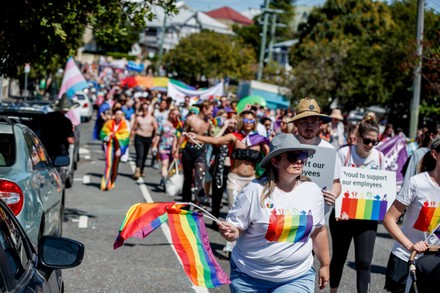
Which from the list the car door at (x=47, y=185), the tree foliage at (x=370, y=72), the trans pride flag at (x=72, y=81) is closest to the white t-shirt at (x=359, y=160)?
the car door at (x=47, y=185)

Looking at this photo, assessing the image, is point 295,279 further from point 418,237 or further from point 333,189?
point 333,189

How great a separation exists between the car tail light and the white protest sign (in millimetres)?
2346

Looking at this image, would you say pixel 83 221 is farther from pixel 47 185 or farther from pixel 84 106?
pixel 84 106

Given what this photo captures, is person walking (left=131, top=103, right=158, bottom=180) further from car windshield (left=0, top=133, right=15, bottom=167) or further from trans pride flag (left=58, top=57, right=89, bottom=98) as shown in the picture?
car windshield (left=0, top=133, right=15, bottom=167)

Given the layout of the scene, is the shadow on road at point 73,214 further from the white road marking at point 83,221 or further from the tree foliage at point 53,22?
the tree foliage at point 53,22

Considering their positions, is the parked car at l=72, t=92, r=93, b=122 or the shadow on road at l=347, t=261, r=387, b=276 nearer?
the shadow on road at l=347, t=261, r=387, b=276

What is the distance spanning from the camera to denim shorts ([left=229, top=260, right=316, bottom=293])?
17.8 feet

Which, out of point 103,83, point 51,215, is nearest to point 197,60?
point 103,83

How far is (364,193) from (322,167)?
0.81 meters

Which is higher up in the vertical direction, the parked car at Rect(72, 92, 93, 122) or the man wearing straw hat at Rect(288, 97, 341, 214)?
the man wearing straw hat at Rect(288, 97, 341, 214)

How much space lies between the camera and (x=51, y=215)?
358 inches

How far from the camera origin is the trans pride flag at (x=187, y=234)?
18.0 feet

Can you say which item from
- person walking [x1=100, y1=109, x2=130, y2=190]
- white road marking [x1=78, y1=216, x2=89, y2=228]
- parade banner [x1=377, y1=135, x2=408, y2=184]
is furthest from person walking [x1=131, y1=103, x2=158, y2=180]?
white road marking [x1=78, y1=216, x2=89, y2=228]

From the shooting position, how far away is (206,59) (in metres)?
67.0
